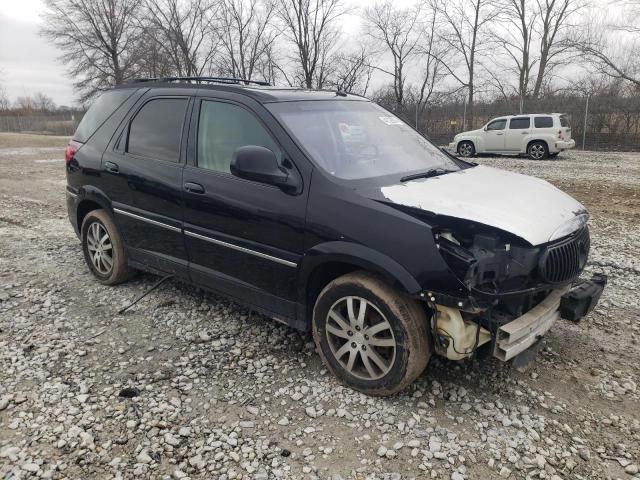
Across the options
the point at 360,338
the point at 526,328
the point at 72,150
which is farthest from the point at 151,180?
the point at 526,328

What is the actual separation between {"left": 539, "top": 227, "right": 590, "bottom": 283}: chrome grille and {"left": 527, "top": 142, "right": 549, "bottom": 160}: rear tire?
16.3 meters

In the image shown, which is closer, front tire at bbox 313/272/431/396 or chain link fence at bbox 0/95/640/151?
front tire at bbox 313/272/431/396

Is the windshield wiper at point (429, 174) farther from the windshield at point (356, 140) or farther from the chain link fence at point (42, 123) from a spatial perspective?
the chain link fence at point (42, 123)

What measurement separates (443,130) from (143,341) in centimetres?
2405

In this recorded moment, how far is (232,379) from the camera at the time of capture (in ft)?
11.0

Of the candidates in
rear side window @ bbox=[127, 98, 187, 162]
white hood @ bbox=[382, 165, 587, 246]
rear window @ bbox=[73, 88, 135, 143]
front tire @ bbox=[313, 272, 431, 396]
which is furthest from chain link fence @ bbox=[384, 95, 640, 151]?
front tire @ bbox=[313, 272, 431, 396]

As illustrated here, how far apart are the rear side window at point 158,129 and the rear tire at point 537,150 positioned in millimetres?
16792

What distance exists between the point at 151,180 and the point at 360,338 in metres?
2.27

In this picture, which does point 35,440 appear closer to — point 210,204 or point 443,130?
point 210,204

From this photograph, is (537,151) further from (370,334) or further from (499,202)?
(370,334)

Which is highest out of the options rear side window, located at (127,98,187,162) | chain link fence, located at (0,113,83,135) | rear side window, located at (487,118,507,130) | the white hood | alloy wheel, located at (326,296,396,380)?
chain link fence, located at (0,113,83,135)

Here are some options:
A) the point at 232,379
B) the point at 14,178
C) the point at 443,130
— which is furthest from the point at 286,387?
the point at 443,130

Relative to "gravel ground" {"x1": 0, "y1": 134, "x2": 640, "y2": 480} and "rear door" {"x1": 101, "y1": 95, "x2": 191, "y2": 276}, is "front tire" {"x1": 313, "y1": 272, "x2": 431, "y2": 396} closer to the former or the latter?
"gravel ground" {"x1": 0, "y1": 134, "x2": 640, "y2": 480}

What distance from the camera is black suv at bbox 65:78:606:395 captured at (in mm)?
2771
